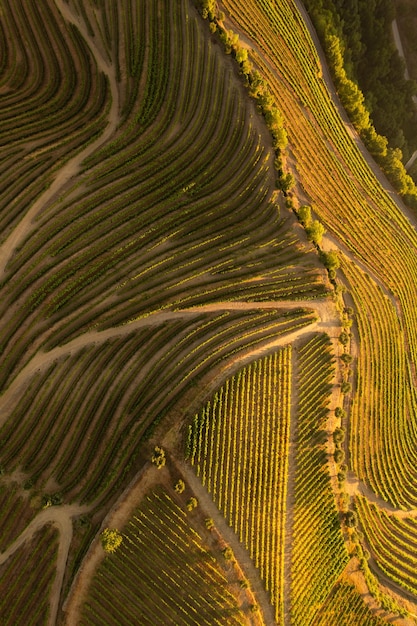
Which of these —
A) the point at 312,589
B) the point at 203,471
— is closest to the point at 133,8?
the point at 203,471

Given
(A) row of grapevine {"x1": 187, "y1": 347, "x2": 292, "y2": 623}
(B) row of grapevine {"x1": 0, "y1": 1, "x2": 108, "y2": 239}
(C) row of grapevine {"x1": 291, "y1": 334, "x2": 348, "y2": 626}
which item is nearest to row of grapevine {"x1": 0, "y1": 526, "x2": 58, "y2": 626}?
(A) row of grapevine {"x1": 187, "y1": 347, "x2": 292, "y2": 623}

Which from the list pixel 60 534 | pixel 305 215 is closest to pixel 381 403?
pixel 305 215

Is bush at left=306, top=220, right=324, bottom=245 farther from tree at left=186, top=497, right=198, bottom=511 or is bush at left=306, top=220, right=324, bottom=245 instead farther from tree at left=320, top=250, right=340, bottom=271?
tree at left=186, top=497, right=198, bottom=511

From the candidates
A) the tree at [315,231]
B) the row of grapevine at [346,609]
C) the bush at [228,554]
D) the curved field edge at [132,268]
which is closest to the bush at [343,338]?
the curved field edge at [132,268]

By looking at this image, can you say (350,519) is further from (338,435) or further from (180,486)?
(180,486)

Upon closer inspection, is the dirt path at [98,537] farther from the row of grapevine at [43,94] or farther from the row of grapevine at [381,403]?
the row of grapevine at [43,94]

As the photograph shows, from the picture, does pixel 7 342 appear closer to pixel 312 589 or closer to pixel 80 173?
pixel 80 173
